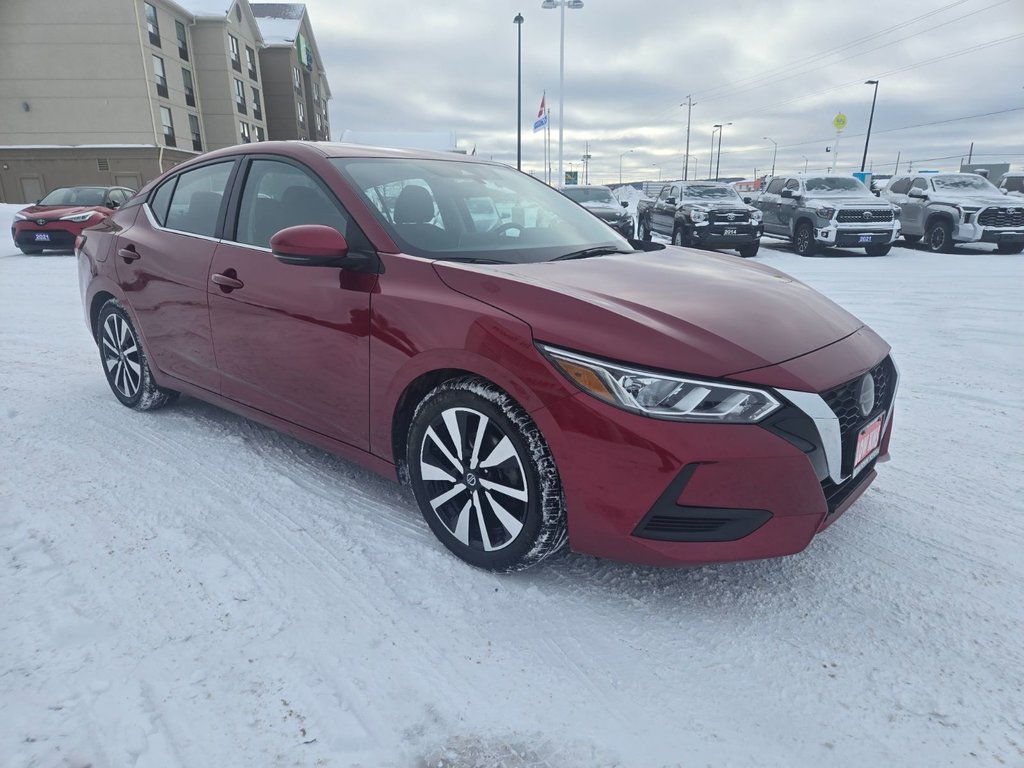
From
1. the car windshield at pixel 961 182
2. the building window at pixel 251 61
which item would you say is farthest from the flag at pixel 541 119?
the building window at pixel 251 61

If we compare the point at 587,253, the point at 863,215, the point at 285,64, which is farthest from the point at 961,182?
the point at 285,64

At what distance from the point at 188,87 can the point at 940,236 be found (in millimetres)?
38771

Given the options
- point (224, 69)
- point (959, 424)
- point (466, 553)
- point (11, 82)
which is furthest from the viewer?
point (224, 69)

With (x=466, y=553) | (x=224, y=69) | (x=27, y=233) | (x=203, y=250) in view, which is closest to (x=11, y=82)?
(x=224, y=69)

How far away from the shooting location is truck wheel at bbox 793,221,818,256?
1456cm

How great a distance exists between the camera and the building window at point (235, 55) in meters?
40.2

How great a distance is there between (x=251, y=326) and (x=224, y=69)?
142ft

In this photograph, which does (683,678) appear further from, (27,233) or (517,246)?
(27,233)

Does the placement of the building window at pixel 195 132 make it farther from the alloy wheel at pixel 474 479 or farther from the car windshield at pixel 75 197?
the alloy wheel at pixel 474 479

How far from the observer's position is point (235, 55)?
41.1 meters

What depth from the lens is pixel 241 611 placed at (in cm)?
233

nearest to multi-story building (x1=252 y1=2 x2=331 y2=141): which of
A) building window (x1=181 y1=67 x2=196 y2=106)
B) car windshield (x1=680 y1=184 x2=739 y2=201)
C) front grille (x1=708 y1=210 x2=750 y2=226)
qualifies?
building window (x1=181 y1=67 x2=196 y2=106)

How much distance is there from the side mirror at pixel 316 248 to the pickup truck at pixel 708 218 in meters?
12.7

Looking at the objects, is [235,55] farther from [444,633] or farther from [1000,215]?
[444,633]
